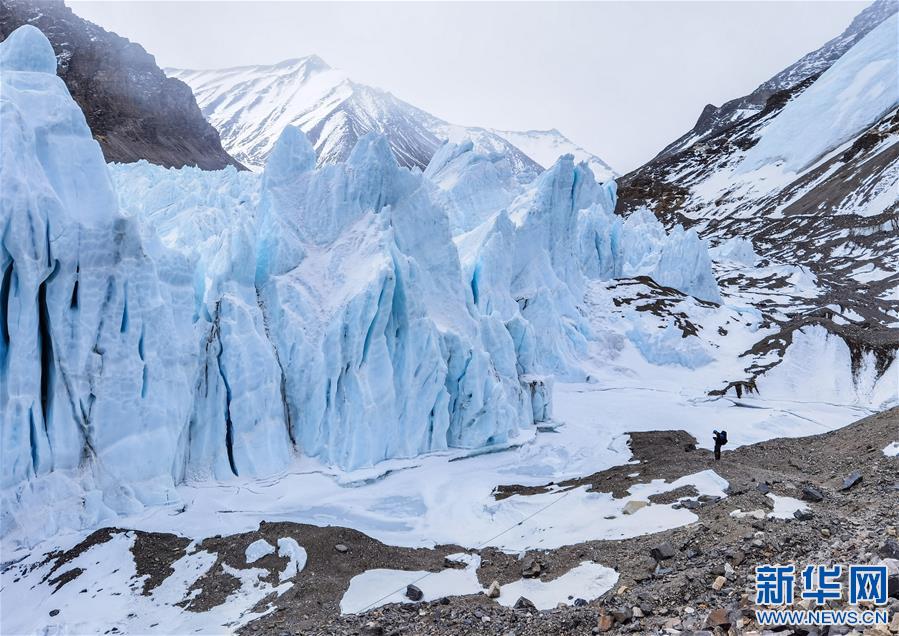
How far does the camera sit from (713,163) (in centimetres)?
13812

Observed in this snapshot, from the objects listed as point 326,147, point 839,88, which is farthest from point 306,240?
point 839,88

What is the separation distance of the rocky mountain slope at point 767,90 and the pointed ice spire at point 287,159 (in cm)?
16998

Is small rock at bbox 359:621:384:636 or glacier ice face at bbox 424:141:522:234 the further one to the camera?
glacier ice face at bbox 424:141:522:234

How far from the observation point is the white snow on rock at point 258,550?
10.0 meters

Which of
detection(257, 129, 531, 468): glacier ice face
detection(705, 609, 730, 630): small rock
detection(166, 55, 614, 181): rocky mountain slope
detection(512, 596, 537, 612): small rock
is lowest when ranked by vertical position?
detection(512, 596, 537, 612): small rock

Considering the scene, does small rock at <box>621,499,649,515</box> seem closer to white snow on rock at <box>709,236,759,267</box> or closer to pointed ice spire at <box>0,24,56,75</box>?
pointed ice spire at <box>0,24,56,75</box>

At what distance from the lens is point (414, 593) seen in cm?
894

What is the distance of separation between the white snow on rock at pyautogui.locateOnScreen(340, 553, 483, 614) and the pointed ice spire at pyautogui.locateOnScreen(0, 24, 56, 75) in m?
12.7

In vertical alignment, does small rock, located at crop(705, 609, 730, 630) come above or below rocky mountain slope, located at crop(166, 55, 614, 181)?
below

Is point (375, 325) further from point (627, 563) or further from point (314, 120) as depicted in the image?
point (314, 120)

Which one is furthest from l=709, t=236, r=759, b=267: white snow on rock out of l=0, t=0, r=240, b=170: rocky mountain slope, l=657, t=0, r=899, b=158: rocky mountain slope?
l=657, t=0, r=899, b=158: rocky mountain slope

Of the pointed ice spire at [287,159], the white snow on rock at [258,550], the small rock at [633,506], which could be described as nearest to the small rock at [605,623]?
the small rock at [633,506]

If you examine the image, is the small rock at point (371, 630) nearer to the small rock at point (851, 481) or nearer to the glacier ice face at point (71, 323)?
the glacier ice face at point (71, 323)

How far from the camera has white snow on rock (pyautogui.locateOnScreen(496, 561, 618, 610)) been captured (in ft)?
27.0
